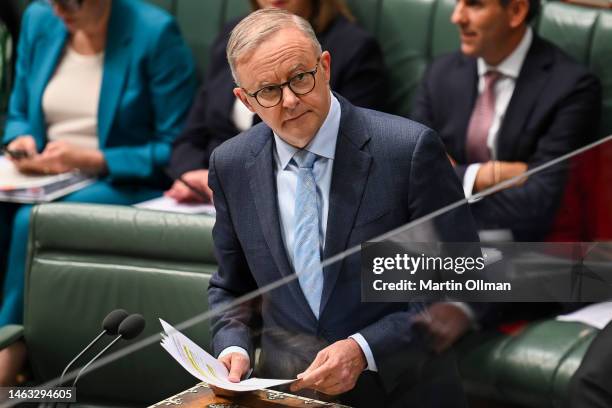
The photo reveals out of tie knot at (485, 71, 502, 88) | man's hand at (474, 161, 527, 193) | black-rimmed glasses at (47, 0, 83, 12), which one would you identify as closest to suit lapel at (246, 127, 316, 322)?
man's hand at (474, 161, 527, 193)

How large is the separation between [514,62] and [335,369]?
130 centimetres

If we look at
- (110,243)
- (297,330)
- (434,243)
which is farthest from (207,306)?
(110,243)

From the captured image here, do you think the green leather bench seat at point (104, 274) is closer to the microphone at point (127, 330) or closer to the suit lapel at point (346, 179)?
the microphone at point (127, 330)

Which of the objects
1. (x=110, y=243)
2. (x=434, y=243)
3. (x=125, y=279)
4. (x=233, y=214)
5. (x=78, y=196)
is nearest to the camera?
(x=434, y=243)

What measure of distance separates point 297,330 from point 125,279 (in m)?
0.58

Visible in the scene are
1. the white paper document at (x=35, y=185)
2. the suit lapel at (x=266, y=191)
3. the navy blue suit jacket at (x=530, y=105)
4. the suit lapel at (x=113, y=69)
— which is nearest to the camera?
the suit lapel at (x=266, y=191)

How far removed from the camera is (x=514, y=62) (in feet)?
7.58

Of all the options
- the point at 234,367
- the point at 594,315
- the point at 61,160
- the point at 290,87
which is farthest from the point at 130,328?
the point at 61,160

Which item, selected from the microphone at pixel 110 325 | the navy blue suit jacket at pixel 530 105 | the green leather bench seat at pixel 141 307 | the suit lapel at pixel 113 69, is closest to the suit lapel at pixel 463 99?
the navy blue suit jacket at pixel 530 105

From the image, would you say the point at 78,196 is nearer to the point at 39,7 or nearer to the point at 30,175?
the point at 30,175

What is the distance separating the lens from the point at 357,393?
1186mm

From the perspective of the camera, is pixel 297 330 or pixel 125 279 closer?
pixel 297 330

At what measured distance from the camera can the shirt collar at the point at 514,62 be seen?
230cm

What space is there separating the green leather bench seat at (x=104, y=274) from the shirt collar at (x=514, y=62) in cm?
78
